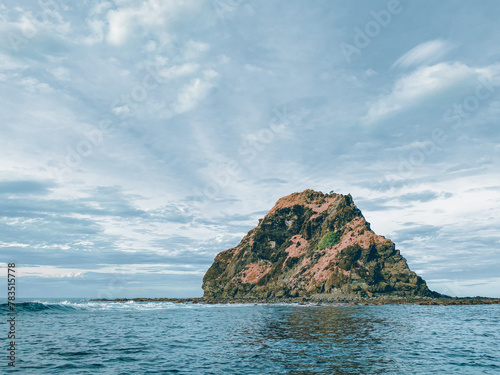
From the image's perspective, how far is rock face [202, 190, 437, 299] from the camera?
383 feet

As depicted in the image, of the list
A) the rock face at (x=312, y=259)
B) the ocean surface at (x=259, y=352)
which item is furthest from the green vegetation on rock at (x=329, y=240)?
the ocean surface at (x=259, y=352)

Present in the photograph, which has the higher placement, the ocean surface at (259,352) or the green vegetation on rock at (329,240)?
the green vegetation on rock at (329,240)

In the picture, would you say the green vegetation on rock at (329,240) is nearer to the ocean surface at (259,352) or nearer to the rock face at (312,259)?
the rock face at (312,259)

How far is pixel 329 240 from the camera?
470 feet

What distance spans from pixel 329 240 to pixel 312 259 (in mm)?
11095

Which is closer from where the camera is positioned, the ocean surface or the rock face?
the ocean surface

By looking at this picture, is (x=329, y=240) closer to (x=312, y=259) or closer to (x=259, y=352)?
(x=312, y=259)

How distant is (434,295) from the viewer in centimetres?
11475

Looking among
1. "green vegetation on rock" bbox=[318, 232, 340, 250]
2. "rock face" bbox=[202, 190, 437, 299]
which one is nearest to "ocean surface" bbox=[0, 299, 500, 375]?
"rock face" bbox=[202, 190, 437, 299]

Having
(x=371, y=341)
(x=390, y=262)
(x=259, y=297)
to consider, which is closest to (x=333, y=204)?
(x=390, y=262)

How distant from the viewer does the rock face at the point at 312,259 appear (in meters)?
117

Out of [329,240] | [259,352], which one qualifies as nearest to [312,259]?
[329,240]

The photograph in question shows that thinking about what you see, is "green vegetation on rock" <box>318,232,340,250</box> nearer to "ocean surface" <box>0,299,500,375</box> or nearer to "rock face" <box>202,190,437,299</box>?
"rock face" <box>202,190,437,299</box>

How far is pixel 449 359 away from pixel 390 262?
104401 millimetres
